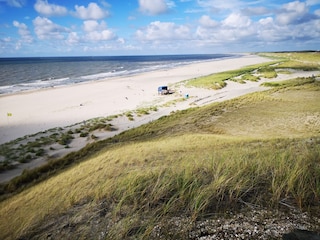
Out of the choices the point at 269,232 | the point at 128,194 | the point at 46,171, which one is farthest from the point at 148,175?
the point at 46,171

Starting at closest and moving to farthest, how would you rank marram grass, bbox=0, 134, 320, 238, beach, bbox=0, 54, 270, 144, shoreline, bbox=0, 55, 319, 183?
marram grass, bbox=0, 134, 320, 238 → shoreline, bbox=0, 55, 319, 183 → beach, bbox=0, 54, 270, 144

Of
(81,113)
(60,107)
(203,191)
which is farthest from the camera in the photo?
(60,107)

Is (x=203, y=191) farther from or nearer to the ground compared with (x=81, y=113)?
farther from the ground

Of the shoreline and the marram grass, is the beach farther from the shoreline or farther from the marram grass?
the marram grass

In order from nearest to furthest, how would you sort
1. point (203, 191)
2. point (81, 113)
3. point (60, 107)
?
1. point (203, 191)
2. point (81, 113)
3. point (60, 107)

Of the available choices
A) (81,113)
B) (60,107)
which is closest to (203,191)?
(81,113)

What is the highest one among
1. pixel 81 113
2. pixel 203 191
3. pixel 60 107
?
pixel 203 191

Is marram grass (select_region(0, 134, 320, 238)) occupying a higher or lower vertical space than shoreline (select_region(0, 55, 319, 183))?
higher

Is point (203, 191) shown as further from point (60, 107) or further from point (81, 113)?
point (60, 107)

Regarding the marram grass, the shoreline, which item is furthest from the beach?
the marram grass

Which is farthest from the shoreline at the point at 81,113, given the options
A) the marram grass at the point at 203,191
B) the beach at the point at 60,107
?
the marram grass at the point at 203,191

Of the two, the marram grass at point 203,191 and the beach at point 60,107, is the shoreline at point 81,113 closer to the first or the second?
the beach at point 60,107
